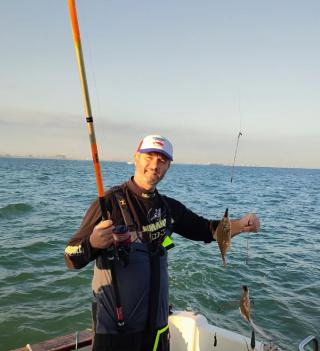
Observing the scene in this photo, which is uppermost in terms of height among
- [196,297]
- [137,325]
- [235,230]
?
[235,230]

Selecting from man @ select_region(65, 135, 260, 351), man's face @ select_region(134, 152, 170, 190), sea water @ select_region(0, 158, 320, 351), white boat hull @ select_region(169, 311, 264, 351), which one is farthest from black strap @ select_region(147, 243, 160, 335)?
white boat hull @ select_region(169, 311, 264, 351)

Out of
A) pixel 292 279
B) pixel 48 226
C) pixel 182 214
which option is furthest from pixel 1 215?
pixel 182 214

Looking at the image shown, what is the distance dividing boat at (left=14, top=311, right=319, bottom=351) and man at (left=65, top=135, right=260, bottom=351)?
1684 millimetres

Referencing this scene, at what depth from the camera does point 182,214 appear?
4.16 m

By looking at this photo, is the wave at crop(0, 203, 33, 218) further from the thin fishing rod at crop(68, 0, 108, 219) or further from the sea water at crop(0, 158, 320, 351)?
the thin fishing rod at crop(68, 0, 108, 219)

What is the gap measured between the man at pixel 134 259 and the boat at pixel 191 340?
168 centimetres

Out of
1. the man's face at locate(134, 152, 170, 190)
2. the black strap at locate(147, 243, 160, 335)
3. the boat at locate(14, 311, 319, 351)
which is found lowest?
the boat at locate(14, 311, 319, 351)

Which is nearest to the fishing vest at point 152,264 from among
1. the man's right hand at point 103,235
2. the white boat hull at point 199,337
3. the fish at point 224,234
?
the man's right hand at point 103,235

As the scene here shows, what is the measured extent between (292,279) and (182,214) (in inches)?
342

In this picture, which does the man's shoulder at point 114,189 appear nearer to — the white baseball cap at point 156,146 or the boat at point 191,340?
the white baseball cap at point 156,146

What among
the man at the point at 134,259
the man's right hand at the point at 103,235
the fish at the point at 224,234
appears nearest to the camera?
the man's right hand at the point at 103,235

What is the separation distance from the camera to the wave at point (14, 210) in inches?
804

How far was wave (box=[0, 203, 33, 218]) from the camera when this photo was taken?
20.4 m

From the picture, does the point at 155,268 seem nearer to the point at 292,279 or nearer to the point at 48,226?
the point at 292,279
